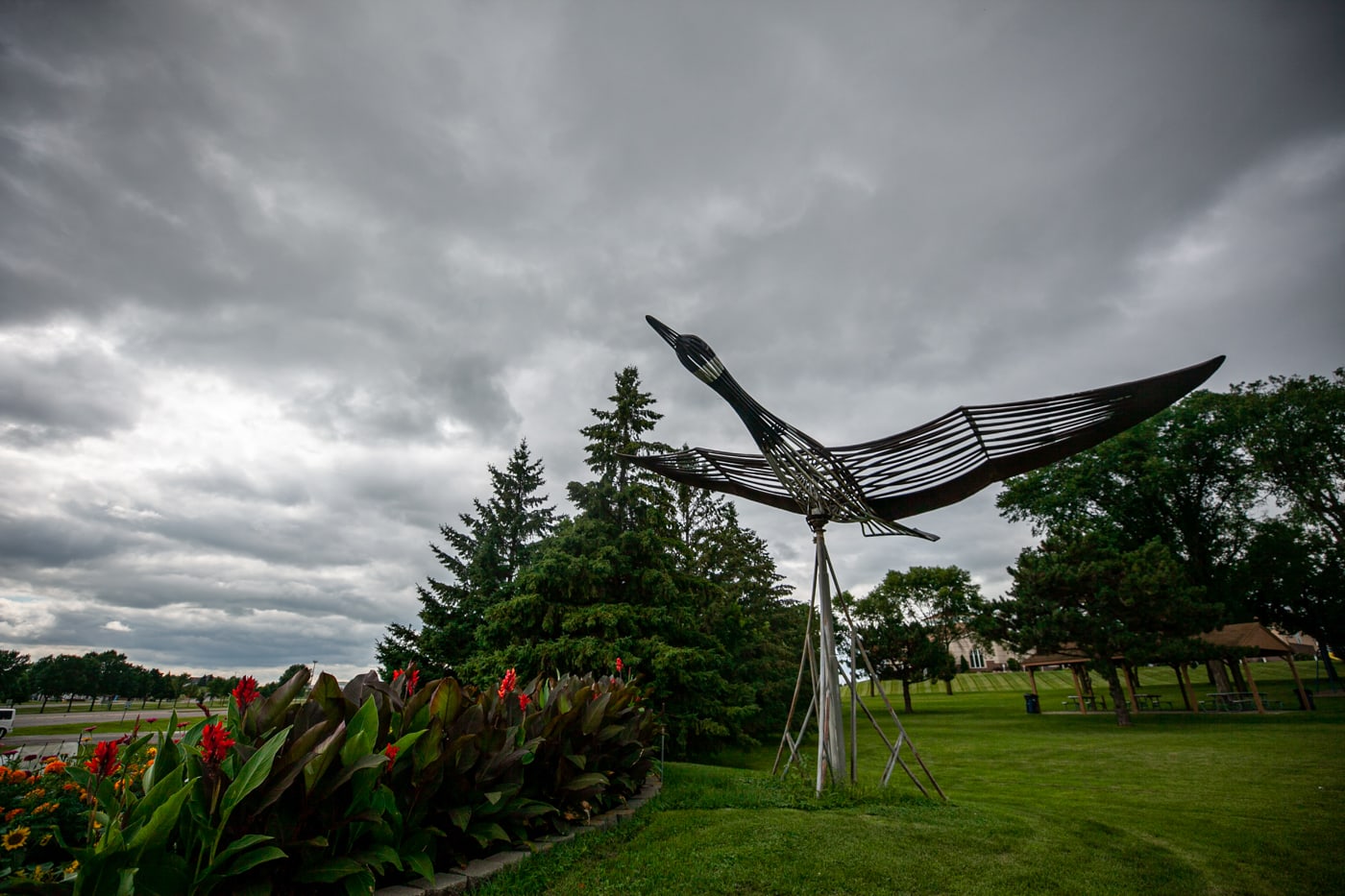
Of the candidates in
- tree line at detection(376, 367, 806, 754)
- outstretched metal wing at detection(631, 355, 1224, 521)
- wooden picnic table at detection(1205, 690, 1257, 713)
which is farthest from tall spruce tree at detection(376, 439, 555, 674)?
wooden picnic table at detection(1205, 690, 1257, 713)

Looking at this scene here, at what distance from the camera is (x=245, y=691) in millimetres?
3055

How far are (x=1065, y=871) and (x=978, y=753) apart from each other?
40.0ft

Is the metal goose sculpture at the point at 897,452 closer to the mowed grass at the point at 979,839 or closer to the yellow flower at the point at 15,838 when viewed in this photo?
the mowed grass at the point at 979,839

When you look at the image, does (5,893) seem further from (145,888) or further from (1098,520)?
(1098,520)

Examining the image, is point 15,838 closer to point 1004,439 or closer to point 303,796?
point 303,796

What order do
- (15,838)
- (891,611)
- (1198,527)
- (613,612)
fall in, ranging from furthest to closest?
1. (891,611)
2. (1198,527)
3. (613,612)
4. (15,838)

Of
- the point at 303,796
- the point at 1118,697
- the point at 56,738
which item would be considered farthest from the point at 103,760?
the point at 56,738

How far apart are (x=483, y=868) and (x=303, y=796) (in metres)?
1.27

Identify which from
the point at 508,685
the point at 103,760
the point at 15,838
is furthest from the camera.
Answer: the point at 508,685

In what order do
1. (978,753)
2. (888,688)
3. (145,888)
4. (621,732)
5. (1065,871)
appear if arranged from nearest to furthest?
1. (145,888)
2. (1065,871)
3. (621,732)
4. (978,753)
5. (888,688)

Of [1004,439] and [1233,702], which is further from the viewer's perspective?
[1233,702]

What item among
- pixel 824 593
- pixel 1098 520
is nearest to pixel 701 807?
pixel 824 593

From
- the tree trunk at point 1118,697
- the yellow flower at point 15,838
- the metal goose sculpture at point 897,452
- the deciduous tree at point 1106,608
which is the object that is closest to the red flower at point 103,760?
the yellow flower at point 15,838

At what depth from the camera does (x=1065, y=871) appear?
384 centimetres
